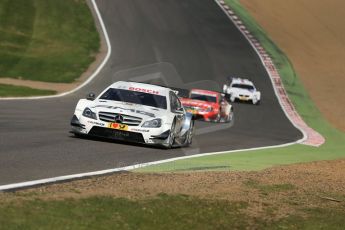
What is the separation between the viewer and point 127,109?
632 inches

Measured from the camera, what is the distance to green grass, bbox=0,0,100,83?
37625 mm

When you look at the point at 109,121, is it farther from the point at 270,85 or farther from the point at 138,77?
the point at 270,85

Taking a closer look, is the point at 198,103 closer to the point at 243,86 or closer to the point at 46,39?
the point at 243,86

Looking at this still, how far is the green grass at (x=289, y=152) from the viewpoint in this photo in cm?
1430

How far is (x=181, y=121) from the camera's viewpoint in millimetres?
17609

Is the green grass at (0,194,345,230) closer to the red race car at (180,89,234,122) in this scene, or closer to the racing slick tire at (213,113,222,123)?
the red race car at (180,89,234,122)

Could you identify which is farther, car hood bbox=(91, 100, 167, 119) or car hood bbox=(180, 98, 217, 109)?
car hood bbox=(180, 98, 217, 109)

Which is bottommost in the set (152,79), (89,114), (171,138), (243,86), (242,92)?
(152,79)

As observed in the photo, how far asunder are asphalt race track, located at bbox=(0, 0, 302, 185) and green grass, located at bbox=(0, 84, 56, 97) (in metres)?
1.03

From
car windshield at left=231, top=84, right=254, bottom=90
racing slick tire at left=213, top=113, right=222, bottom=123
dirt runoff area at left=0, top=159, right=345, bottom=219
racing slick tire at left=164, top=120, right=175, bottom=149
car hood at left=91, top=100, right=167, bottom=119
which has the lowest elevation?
racing slick tire at left=213, top=113, right=222, bottom=123

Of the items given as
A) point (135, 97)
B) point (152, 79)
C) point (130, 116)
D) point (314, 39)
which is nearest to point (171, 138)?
point (130, 116)

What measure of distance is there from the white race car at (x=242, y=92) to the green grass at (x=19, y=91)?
10560 millimetres

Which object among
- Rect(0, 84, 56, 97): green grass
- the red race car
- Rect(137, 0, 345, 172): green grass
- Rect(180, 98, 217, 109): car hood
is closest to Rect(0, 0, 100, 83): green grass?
Rect(0, 84, 56, 97): green grass

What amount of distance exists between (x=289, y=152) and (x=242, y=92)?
18558 mm
